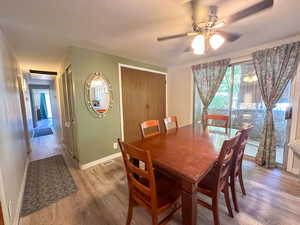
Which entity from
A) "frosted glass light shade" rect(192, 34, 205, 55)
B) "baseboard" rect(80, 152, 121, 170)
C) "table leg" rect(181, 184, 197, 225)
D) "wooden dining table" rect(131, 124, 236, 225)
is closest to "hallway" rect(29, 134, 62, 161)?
"baseboard" rect(80, 152, 121, 170)

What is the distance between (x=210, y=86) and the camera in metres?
3.13

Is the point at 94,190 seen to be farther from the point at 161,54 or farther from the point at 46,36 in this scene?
the point at 161,54

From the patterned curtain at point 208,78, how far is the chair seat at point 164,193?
2.45 metres

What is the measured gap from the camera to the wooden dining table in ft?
3.14

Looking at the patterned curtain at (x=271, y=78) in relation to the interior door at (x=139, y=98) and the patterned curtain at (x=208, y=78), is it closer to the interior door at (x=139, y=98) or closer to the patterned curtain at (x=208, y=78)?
the patterned curtain at (x=208, y=78)

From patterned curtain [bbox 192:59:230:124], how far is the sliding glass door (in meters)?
0.14

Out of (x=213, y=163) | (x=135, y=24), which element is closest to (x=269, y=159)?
(x=213, y=163)

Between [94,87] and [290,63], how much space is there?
11.2 feet

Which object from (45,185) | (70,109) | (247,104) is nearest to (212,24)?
(247,104)

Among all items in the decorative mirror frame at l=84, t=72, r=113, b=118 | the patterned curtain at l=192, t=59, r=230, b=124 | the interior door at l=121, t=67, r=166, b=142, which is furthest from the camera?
the interior door at l=121, t=67, r=166, b=142

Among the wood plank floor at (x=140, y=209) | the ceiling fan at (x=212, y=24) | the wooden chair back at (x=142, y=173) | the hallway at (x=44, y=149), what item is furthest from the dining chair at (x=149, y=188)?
the hallway at (x=44, y=149)

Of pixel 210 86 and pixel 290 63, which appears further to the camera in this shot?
pixel 210 86

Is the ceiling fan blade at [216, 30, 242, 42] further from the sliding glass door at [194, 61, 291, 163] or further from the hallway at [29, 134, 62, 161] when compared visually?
the hallway at [29, 134, 62, 161]

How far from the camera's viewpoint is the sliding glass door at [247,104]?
7.68ft
